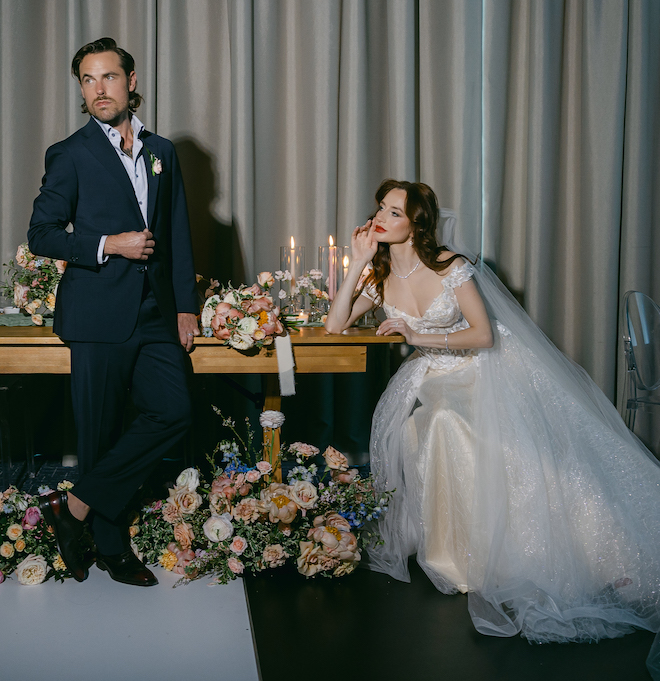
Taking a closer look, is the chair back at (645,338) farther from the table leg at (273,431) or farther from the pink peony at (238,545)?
the pink peony at (238,545)

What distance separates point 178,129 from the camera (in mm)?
3811

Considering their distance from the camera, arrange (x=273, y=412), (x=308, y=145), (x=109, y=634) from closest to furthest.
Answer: (x=109, y=634)
(x=273, y=412)
(x=308, y=145)

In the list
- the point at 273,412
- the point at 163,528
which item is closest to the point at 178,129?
the point at 273,412

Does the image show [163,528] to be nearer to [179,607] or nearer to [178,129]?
[179,607]

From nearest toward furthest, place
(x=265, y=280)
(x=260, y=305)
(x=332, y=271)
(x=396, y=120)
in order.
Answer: (x=260, y=305) → (x=265, y=280) → (x=332, y=271) → (x=396, y=120)

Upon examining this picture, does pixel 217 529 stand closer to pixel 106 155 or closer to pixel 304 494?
pixel 304 494

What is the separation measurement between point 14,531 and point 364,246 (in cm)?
173

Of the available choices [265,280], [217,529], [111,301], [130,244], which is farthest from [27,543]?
[265,280]

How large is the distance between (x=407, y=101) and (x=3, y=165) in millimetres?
2270

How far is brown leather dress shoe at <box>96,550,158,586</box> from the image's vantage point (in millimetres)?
Answer: 2459

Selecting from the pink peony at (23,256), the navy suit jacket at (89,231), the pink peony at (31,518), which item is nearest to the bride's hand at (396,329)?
the navy suit jacket at (89,231)

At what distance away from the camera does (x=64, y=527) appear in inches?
93.1

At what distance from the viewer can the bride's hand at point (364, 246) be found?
2.80 metres

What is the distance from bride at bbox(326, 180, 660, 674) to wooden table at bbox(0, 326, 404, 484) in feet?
0.36
